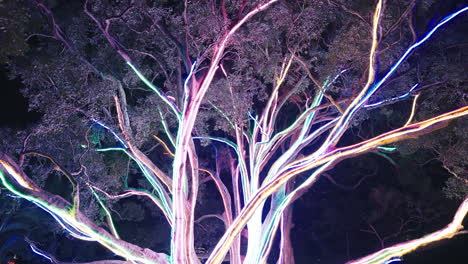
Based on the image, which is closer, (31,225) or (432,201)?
(31,225)

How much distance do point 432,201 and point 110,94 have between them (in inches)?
506

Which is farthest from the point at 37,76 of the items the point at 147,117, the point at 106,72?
the point at 147,117

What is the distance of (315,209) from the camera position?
19.5 meters

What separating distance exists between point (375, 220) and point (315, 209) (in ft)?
10.4

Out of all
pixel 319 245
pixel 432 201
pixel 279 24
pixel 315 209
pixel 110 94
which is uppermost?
pixel 279 24

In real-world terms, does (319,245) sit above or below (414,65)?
below

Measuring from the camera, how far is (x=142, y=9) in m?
7.94

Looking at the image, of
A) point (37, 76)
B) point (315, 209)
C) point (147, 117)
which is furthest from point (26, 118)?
point (315, 209)

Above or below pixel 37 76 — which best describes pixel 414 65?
above

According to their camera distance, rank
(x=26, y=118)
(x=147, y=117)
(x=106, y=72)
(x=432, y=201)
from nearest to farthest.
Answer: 1. (x=106, y=72)
2. (x=147, y=117)
3. (x=26, y=118)
4. (x=432, y=201)

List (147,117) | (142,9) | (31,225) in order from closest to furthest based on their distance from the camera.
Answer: (142,9) → (147,117) → (31,225)

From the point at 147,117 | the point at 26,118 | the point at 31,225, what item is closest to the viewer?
the point at 147,117

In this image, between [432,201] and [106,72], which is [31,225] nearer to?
[106,72]

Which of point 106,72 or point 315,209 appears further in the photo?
point 315,209
